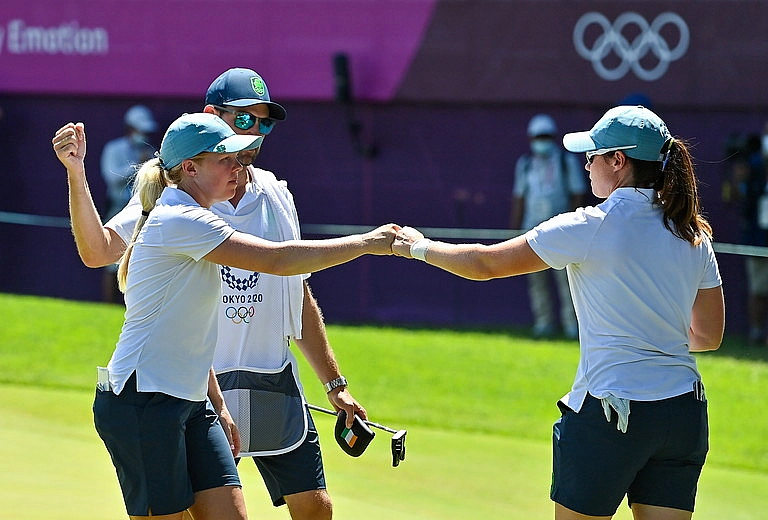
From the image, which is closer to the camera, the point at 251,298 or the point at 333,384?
the point at 251,298

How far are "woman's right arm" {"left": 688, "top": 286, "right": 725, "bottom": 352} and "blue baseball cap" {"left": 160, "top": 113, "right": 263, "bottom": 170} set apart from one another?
1527 millimetres

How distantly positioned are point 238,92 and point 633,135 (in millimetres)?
1458

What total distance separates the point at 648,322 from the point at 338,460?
367 cm

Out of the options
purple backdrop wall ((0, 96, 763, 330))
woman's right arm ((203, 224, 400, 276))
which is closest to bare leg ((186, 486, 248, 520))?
woman's right arm ((203, 224, 400, 276))

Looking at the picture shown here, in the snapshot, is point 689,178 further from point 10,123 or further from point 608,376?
point 10,123

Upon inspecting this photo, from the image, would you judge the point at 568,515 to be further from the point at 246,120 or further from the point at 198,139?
the point at 246,120

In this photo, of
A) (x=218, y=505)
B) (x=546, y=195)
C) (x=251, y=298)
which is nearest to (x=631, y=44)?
(x=546, y=195)

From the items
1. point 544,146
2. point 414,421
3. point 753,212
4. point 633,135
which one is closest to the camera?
point 633,135

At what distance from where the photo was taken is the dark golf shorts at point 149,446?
13.9 feet

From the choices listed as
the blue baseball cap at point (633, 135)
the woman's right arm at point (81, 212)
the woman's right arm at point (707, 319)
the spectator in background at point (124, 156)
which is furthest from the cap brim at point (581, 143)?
the spectator in background at point (124, 156)

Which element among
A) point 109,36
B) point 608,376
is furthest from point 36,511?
point 109,36

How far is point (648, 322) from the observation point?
163 inches

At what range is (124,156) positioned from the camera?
44.5 feet

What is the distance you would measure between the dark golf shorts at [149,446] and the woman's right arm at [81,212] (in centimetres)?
66
